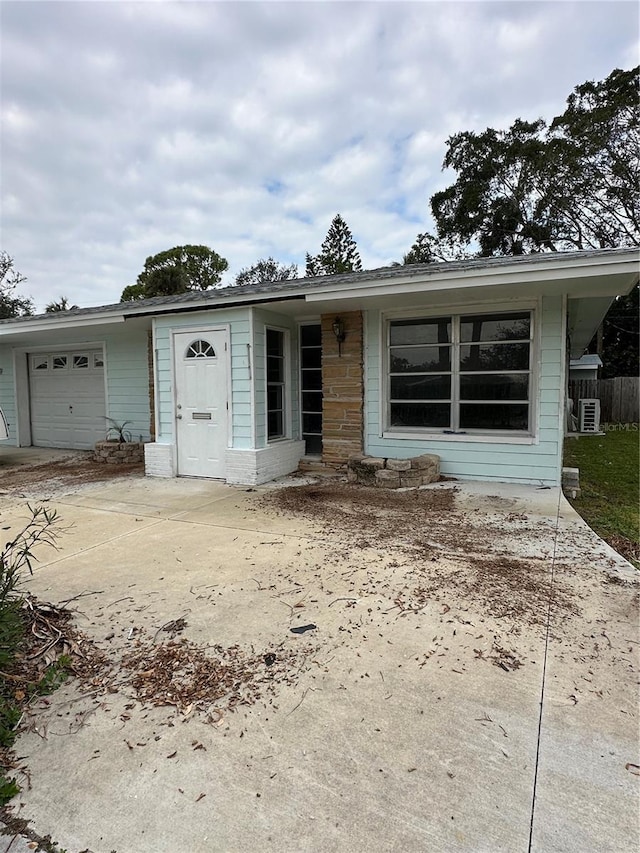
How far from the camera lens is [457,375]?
683cm

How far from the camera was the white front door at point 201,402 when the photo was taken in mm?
7133

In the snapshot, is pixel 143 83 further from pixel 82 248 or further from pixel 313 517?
pixel 82 248

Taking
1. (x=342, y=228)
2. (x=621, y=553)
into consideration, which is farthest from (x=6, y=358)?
(x=342, y=228)

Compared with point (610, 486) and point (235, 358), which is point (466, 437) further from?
point (235, 358)

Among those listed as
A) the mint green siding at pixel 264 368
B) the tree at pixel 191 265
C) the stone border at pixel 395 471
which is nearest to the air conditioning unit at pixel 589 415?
the stone border at pixel 395 471

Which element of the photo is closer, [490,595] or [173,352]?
[490,595]

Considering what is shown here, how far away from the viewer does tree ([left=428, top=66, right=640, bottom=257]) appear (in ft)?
58.6

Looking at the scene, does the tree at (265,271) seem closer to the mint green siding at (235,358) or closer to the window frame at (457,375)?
the mint green siding at (235,358)

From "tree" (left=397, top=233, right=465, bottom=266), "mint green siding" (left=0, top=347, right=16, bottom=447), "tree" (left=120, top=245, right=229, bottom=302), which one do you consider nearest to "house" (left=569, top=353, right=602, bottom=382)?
"tree" (left=397, top=233, right=465, bottom=266)

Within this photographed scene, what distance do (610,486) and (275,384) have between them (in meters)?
5.31

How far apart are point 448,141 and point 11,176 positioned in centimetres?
1855

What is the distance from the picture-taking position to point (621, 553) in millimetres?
4219

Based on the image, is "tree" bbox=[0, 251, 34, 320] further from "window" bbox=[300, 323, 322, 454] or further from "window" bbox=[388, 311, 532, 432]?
"window" bbox=[388, 311, 532, 432]

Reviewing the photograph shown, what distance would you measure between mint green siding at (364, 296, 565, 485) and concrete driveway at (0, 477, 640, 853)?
2266mm
